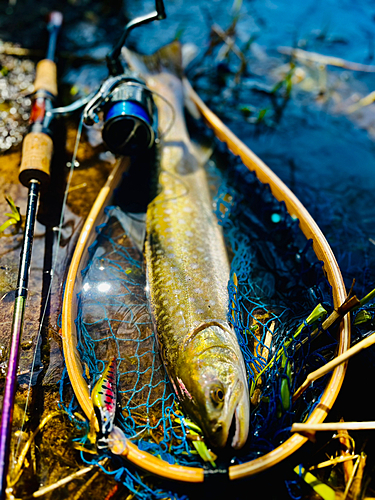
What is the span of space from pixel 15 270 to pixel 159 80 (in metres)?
2.78

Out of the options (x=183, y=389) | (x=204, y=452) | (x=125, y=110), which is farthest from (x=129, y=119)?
(x=204, y=452)

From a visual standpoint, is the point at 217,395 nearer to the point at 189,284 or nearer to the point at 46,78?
the point at 189,284

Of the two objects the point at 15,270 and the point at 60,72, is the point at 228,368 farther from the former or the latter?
the point at 60,72

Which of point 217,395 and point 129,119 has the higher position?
point 129,119

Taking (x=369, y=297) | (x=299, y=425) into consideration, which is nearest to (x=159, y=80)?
(x=369, y=297)

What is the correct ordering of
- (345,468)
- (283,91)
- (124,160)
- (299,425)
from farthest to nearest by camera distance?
(283,91) → (124,160) → (345,468) → (299,425)

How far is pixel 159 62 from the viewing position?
4.33m

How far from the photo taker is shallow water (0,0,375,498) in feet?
10.6

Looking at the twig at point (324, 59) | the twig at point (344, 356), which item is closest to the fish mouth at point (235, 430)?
the twig at point (344, 356)

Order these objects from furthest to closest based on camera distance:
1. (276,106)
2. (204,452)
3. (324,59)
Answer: (324,59)
(276,106)
(204,452)

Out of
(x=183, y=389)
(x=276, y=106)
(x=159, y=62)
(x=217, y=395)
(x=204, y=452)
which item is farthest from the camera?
(x=276, y=106)

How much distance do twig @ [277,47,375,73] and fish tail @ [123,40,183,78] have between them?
2.14 m

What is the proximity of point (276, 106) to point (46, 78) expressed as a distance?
3.08 metres

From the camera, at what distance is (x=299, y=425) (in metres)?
2.00
